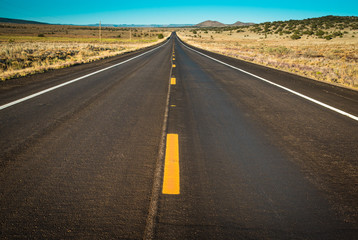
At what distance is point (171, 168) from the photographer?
9.15ft

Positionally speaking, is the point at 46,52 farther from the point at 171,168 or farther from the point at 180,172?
the point at 180,172

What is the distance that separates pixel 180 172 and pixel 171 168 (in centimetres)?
13

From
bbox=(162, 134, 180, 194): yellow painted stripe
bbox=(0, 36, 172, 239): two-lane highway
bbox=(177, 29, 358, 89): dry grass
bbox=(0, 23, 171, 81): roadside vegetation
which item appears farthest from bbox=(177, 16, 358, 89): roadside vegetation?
bbox=(0, 23, 171, 81): roadside vegetation

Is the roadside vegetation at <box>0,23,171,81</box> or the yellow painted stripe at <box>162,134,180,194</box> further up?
the roadside vegetation at <box>0,23,171,81</box>

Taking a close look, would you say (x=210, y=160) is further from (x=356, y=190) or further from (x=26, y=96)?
(x=26, y=96)

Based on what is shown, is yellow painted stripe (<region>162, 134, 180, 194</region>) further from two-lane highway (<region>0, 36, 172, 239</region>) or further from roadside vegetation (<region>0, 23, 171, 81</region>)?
roadside vegetation (<region>0, 23, 171, 81</region>)

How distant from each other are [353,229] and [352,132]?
2828mm

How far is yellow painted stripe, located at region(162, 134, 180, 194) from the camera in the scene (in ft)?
7.91

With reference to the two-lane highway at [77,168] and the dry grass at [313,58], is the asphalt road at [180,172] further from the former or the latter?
the dry grass at [313,58]

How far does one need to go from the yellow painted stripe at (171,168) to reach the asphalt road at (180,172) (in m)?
0.04

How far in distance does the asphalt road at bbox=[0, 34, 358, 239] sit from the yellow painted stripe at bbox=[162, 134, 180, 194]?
0.13ft

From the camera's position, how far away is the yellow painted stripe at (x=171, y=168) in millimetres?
2412

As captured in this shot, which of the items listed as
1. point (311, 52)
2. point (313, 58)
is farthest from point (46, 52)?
point (311, 52)

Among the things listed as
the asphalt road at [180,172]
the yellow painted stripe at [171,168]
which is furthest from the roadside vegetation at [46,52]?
the yellow painted stripe at [171,168]
